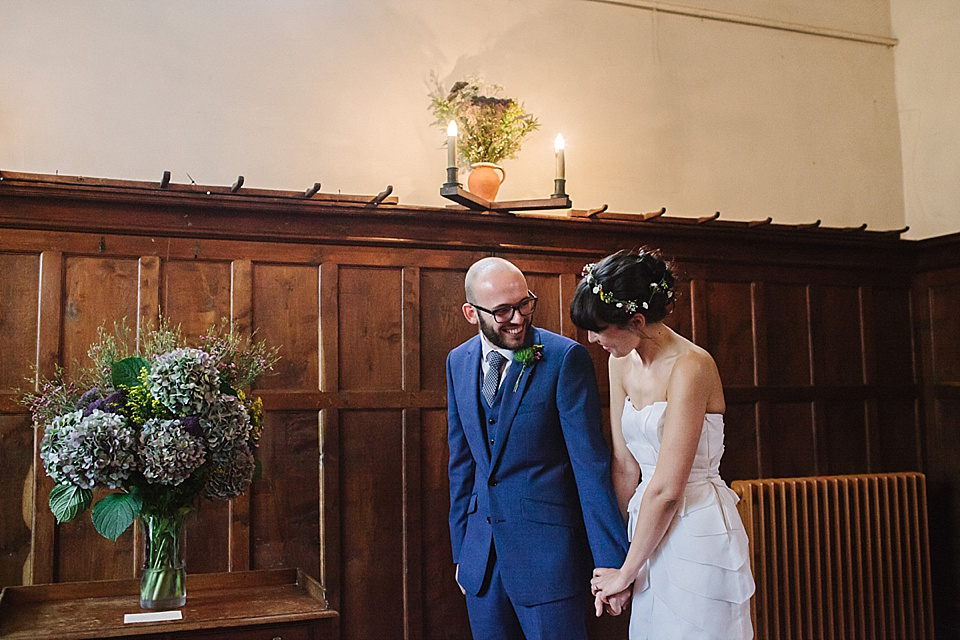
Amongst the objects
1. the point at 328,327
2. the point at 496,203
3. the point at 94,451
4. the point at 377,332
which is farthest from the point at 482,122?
the point at 94,451

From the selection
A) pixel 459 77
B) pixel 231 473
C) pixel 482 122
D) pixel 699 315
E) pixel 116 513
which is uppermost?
pixel 459 77

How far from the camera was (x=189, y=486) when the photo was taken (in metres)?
2.93

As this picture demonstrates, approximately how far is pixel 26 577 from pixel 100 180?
5.53ft

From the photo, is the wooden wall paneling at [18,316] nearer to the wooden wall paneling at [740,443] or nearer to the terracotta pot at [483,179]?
the terracotta pot at [483,179]

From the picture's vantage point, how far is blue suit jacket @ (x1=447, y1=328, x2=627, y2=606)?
125 inches

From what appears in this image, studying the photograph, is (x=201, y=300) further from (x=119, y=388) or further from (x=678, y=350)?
(x=678, y=350)

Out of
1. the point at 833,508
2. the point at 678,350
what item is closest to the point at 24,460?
the point at 678,350

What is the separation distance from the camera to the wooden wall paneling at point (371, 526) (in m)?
4.33

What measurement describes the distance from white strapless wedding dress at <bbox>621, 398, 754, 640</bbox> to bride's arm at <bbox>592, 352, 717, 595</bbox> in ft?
0.21

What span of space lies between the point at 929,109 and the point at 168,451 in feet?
16.3

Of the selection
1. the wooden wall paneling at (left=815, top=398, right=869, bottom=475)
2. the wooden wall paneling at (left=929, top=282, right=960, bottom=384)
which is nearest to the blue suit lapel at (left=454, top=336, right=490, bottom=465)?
the wooden wall paneling at (left=815, top=398, right=869, bottom=475)

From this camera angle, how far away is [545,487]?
3.29 metres

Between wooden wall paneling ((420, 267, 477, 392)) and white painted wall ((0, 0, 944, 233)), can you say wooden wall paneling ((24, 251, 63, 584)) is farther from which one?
wooden wall paneling ((420, 267, 477, 392))

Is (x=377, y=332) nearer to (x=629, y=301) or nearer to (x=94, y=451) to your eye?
(x=629, y=301)
